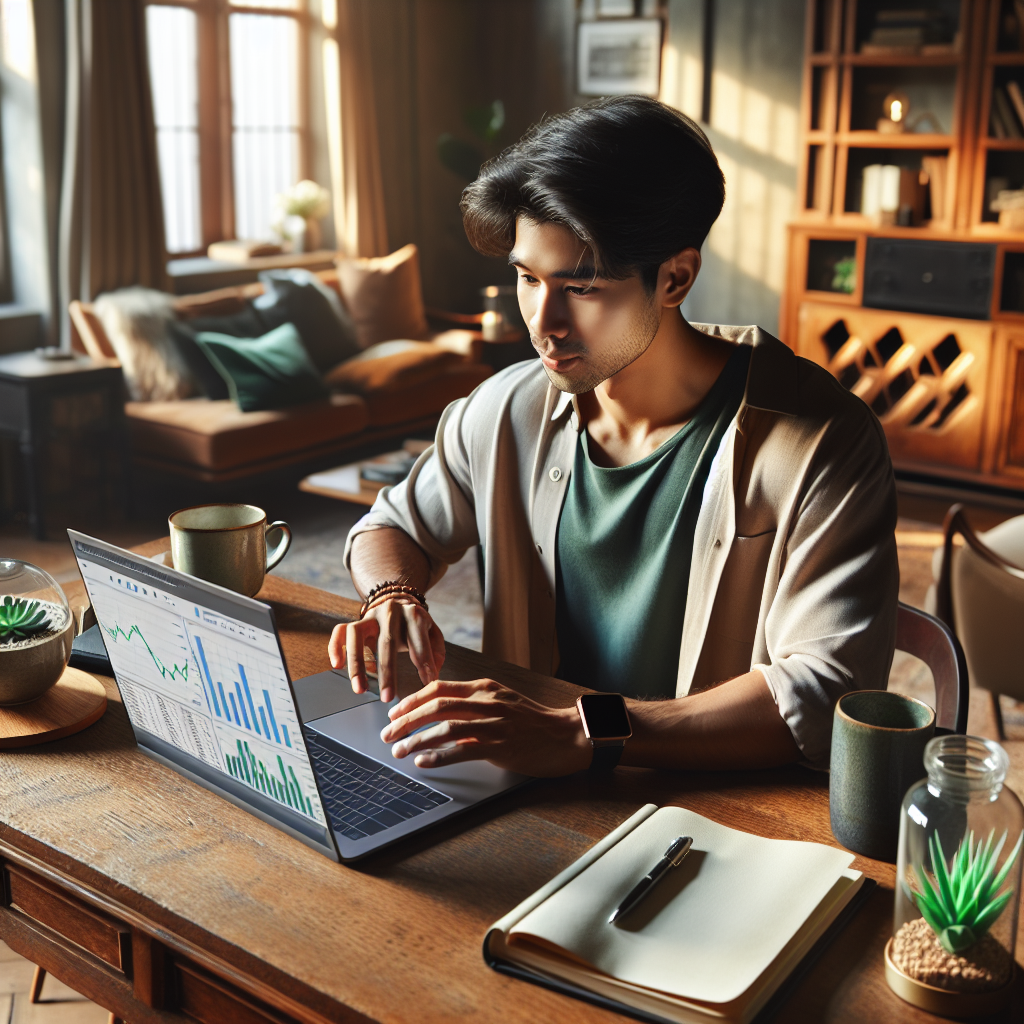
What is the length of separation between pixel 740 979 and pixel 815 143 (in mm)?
5194

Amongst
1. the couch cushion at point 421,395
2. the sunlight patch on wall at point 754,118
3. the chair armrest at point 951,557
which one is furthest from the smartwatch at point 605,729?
the sunlight patch on wall at point 754,118

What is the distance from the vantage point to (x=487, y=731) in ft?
3.56

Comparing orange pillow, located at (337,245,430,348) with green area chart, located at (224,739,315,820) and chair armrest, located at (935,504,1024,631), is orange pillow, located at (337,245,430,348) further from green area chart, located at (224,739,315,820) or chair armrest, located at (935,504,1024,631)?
green area chart, located at (224,739,315,820)

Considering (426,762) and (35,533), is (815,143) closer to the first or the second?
(35,533)

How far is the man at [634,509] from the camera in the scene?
3.77ft

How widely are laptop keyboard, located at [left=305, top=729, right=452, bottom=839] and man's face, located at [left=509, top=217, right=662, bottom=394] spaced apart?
20.6 inches

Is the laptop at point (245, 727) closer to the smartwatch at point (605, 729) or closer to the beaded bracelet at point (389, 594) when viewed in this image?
the smartwatch at point (605, 729)

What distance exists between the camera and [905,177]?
517 cm

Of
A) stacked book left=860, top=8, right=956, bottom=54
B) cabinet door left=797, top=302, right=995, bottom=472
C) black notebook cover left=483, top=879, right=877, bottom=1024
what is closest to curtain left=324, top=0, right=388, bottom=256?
cabinet door left=797, top=302, right=995, bottom=472

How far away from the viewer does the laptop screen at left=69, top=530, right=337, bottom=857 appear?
911mm

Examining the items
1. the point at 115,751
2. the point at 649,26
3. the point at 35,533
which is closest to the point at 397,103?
the point at 649,26

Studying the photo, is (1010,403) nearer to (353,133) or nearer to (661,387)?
(353,133)

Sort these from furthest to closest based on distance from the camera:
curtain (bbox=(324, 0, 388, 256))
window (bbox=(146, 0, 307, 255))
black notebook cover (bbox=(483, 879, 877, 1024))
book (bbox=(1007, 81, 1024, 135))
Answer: curtain (bbox=(324, 0, 388, 256)) < window (bbox=(146, 0, 307, 255)) < book (bbox=(1007, 81, 1024, 135)) < black notebook cover (bbox=(483, 879, 877, 1024))

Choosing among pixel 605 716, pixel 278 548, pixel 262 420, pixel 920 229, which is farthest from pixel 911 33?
pixel 605 716
